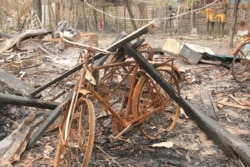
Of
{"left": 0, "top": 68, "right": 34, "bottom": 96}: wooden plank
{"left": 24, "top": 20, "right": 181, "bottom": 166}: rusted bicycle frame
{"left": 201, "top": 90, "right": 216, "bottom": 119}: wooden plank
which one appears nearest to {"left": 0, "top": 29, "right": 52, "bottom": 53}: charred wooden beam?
{"left": 0, "top": 68, "right": 34, "bottom": 96}: wooden plank

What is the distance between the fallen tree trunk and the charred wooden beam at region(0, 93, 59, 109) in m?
1.75

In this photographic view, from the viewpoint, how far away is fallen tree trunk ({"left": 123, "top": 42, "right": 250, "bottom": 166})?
4195 mm

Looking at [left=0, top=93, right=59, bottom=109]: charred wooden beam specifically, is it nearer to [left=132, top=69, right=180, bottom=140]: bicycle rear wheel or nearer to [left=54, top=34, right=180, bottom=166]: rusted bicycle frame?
[left=54, top=34, right=180, bottom=166]: rusted bicycle frame

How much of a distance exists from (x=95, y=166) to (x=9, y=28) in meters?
17.8

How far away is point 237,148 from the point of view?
421 centimetres

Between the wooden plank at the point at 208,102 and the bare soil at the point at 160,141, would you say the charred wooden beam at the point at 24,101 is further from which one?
the wooden plank at the point at 208,102

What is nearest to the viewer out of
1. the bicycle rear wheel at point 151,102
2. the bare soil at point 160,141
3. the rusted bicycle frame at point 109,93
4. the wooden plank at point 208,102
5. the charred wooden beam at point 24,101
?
the rusted bicycle frame at point 109,93

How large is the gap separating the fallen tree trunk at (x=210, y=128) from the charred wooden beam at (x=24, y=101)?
5.76 ft

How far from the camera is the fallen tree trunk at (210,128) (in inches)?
165

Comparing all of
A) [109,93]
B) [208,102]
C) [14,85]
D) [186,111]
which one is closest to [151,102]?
[186,111]

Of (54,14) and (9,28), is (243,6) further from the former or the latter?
(9,28)

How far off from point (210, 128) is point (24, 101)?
2784 mm

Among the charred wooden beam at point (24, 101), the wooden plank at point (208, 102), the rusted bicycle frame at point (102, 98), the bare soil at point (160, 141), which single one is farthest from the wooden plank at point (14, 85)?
the wooden plank at point (208, 102)

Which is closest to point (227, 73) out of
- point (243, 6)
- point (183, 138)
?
point (183, 138)
